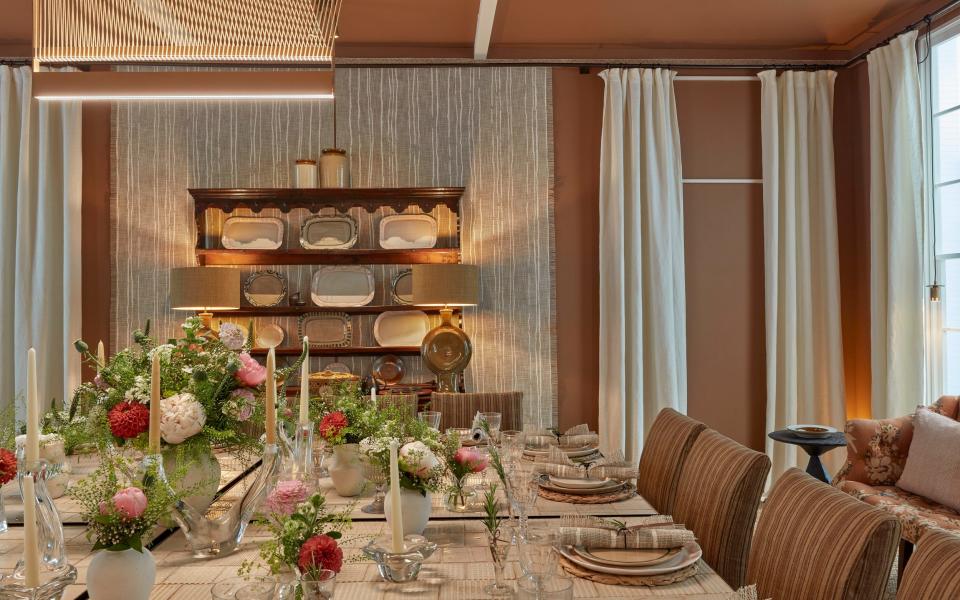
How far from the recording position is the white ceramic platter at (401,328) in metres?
4.88

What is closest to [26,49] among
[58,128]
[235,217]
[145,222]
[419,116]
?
[58,128]

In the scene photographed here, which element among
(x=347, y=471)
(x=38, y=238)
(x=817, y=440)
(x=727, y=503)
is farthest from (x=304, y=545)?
(x=38, y=238)

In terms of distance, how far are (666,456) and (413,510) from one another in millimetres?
1234

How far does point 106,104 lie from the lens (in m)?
4.85

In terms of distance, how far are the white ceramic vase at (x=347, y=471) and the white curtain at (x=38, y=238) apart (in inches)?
123

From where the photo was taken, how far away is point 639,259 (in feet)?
15.8

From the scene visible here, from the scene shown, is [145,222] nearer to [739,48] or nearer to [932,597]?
[739,48]

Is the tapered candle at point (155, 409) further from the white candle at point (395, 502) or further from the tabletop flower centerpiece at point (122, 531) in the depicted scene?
the white candle at point (395, 502)

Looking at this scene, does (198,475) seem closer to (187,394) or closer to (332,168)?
(187,394)

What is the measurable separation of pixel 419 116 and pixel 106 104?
1905 mm

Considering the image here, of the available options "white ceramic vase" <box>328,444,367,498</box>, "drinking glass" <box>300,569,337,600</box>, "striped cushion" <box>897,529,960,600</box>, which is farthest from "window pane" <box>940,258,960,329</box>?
"drinking glass" <box>300,569,337,600</box>

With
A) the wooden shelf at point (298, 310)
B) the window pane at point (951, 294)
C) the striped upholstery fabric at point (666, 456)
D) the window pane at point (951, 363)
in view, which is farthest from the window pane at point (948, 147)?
the wooden shelf at point (298, 310)

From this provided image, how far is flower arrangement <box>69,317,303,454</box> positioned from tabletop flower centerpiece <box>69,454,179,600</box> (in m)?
0.38

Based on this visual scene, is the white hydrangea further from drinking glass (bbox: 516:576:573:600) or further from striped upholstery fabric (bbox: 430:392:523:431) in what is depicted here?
striped upholstery fabric (bbox: 430:392:523:431)
